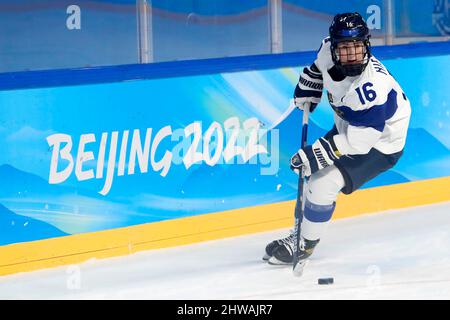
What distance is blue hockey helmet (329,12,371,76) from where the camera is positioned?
526 centimetres

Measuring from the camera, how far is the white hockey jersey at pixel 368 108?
532 centimetres

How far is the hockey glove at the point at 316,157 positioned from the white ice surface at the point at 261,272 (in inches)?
18.7

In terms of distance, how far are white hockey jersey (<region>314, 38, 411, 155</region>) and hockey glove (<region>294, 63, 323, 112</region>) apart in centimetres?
15

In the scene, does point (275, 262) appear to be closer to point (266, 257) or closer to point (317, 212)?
point (266, 257)

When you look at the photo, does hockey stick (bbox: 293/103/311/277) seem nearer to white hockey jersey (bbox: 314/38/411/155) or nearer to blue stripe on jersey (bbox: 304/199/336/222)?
blue stripe on jersey (bbox: 304/199/336/222)

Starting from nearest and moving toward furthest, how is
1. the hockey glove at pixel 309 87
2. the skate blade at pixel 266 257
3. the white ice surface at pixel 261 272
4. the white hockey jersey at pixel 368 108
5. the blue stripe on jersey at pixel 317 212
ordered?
the white ice surface at pixel 261 272 < the white hockey jersey at pixel 368 108 < the blue stripe on jersey at pixel 317 212 < the hockey glove at pixel 309 87 < the skate blade at pixel 266 257

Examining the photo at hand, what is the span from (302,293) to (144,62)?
172 centimetres

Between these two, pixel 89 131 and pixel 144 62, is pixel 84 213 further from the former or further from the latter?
pixel 144 62

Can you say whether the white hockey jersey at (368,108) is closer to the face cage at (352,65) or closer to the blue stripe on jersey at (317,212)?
the face cage at (352,65)

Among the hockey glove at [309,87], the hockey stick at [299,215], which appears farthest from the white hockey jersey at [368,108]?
the hockey stick at [299,215]

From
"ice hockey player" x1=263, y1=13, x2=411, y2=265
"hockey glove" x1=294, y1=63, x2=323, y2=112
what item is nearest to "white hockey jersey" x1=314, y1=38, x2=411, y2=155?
"ice hockey player" x1=263, y1=13, x2=411, y2=265

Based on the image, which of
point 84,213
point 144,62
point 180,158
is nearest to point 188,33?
point 144,62

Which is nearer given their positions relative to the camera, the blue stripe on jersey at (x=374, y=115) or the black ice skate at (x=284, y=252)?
the blue stripe on jersey at (x=374, y=115)

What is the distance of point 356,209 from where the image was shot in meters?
6.71
